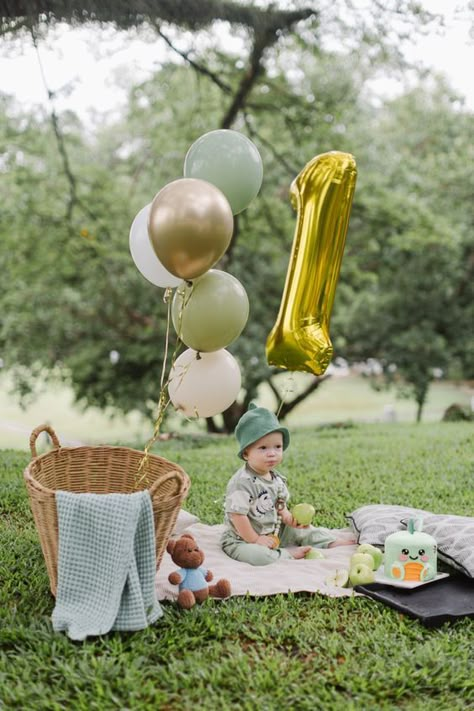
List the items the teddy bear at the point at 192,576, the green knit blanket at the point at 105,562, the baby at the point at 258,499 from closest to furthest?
1. the green knit blanket at the point at 105,562
2. the teddy bear at the point at 192,576
3. the baby at the point at 258,499

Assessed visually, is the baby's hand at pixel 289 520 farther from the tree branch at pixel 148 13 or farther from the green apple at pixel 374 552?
the tree branch at pixel 148 13

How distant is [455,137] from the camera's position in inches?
457

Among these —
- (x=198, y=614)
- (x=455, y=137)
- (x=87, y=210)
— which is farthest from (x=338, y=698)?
(x=455, y=137)

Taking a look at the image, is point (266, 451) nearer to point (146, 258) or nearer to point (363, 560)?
point (363, 560)

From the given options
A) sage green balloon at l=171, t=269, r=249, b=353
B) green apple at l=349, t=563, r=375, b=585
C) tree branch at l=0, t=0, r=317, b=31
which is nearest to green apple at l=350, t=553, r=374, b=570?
green apple at l=349, t=563, r=375, b=585

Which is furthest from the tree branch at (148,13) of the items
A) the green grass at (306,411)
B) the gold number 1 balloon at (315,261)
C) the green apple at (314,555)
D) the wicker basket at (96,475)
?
the green grass at (306,411)

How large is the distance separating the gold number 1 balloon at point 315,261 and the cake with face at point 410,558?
843 millimetres

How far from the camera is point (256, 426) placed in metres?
3.13

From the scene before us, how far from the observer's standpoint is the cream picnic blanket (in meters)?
2.72

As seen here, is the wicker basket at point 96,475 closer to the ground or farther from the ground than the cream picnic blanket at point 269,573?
farther from the ground

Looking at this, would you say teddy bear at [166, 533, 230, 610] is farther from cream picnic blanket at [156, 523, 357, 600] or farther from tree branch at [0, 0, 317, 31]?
tree branch at [0, 0, 317, 31]

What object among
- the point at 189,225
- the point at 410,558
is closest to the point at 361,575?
the point at 410,558

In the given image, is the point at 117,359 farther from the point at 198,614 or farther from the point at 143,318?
the point at 198,614

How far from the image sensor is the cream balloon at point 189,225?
2375 millimetres
